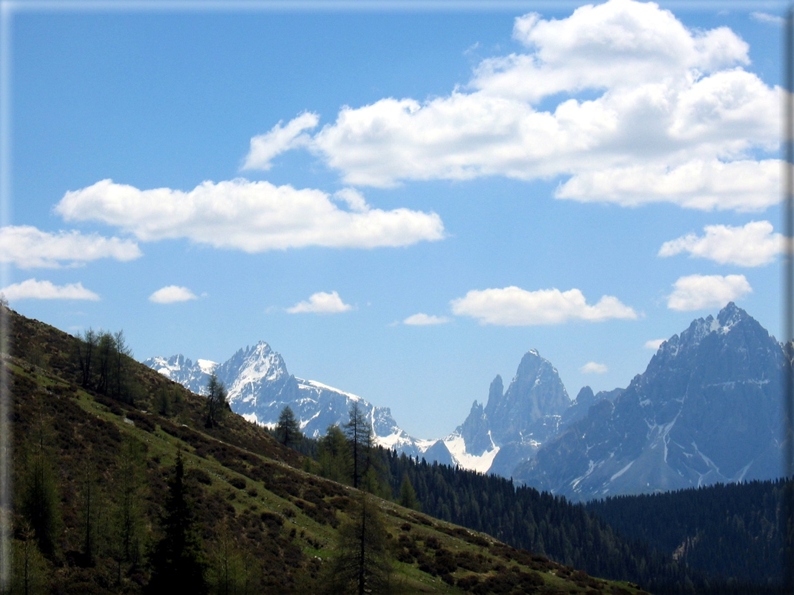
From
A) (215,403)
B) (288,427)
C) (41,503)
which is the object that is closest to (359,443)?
(215,403)

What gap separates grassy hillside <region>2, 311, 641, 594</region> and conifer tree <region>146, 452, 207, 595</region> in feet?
2.06

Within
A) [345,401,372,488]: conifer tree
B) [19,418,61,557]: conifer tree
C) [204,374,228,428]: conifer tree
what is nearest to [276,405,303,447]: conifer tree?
[345,401,372,488]: conifer tree

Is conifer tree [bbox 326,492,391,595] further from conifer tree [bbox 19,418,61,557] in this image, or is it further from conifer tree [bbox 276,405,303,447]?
conifer tree [bbox 276,405,303,447]

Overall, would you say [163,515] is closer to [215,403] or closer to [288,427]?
[215,403]

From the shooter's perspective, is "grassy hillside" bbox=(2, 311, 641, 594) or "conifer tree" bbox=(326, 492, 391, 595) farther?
"conifer tree" bbox=(326, 492, 391, 595)

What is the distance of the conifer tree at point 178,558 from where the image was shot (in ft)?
166

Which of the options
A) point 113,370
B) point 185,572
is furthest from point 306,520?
point 113,370

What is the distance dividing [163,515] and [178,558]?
20.2 metres

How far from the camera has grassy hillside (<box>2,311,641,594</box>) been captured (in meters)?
58.2

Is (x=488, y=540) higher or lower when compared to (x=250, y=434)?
lower

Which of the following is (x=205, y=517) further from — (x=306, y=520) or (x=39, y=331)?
(x=39, y=331)

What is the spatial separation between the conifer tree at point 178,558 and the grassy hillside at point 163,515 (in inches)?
24.8

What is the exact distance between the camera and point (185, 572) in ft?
166

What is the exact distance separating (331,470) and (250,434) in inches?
577
